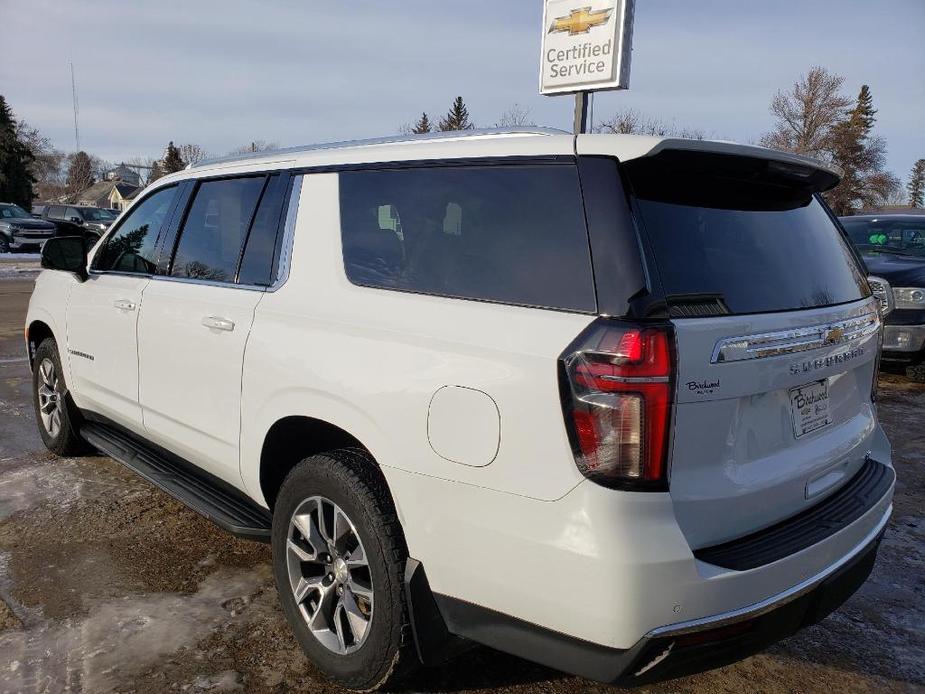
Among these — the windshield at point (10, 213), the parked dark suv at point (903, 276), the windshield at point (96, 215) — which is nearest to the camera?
the parked dark suv at point (903, 276)

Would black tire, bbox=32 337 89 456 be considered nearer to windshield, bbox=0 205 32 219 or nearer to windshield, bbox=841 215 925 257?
windshield, bbox=841 215 925 257

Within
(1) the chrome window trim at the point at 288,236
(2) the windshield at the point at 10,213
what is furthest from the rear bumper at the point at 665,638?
(2) the windshield at the point at 10,213

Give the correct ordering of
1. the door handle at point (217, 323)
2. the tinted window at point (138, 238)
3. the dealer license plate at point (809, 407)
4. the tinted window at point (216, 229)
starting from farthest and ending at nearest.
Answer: the tinted window at point (138, 238) → the tinted window at point (216, 229) → the door handle at point (217, 323) → the dealer license plate at point (809, 407)

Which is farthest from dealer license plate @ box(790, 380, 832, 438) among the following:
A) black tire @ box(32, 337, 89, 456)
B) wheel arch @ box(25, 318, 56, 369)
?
wheel arch @ box(25, 318, 56, 369)

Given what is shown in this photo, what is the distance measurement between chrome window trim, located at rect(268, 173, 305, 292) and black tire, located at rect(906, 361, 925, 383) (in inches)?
301

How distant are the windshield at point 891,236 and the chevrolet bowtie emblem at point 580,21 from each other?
14.5 ft

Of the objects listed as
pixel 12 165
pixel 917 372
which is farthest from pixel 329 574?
pixel 12 165

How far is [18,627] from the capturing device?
2.88 metres

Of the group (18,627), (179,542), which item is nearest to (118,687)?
(18,627)

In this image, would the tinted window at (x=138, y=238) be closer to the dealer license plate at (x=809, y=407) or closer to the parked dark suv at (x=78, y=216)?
the dealer license plate at (x=809, y=407)

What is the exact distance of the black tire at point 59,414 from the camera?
15.1 ft

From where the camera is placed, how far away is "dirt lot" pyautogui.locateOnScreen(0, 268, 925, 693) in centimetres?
263

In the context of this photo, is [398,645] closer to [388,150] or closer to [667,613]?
[667,613]

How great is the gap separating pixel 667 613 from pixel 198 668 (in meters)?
1.76
